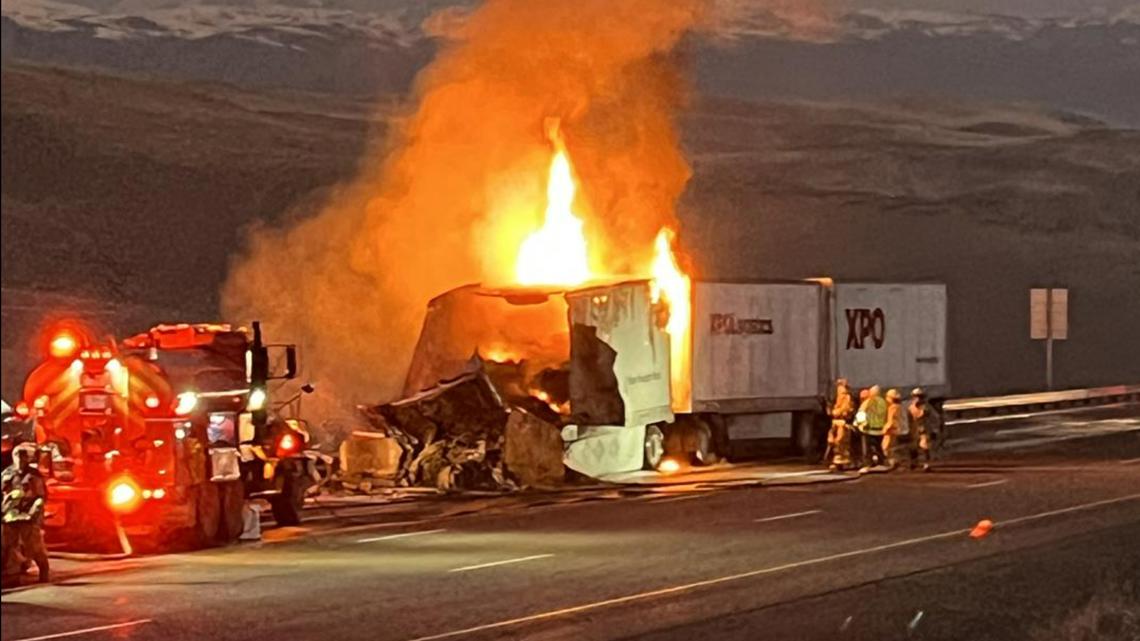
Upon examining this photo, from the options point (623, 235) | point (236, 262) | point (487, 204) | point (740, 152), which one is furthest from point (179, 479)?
point (623, 235)

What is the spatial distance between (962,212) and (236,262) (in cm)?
681

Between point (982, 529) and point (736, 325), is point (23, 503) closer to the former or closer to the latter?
point (982, 529)

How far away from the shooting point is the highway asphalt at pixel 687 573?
39.2 feet

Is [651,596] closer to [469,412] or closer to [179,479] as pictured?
[179,479]

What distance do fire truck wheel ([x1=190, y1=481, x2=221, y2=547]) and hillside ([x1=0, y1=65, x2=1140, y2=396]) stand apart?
5.64 ft

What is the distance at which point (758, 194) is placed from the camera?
→ 17.8 m

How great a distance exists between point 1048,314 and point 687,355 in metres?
12.9

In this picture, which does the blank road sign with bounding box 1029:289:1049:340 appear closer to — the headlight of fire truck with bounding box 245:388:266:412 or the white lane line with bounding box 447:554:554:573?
the white lane line with bounding box 447:554:554:573

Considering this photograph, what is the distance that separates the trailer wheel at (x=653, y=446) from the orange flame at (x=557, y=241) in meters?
2.17

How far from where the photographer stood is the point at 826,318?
26.5 meters

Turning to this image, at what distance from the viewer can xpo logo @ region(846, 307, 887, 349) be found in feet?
86.6

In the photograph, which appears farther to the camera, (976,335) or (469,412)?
(469,412)

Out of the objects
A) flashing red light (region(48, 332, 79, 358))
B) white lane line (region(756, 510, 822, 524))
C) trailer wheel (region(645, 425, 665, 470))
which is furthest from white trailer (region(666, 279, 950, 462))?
flashing red light (region(48, 332, 79, 358))

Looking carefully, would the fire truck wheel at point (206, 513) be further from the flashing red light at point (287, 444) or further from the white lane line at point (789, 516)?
the white lane line at point (789, 516)
